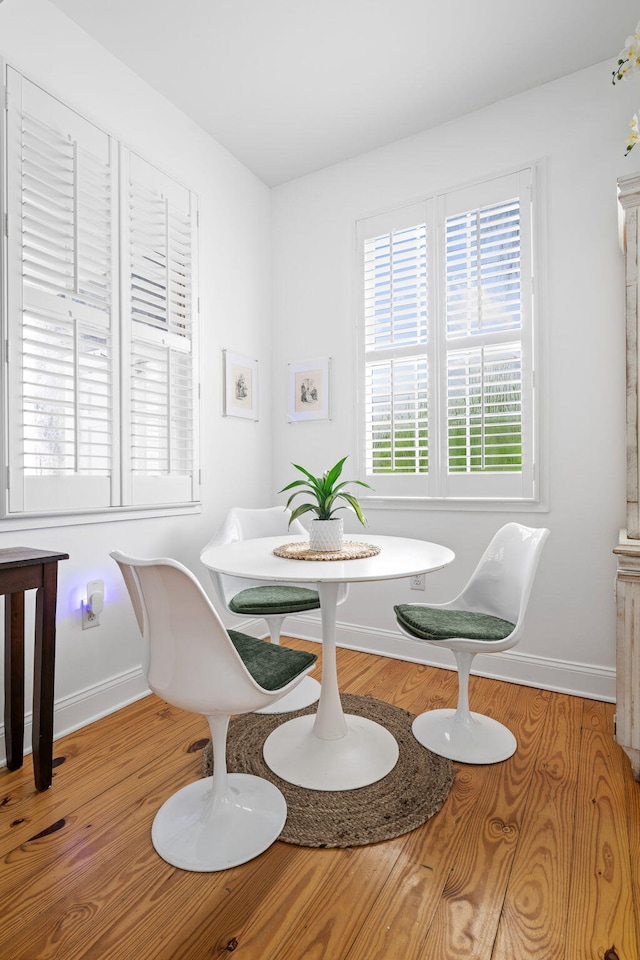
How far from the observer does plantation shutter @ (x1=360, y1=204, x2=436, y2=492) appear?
2.78m

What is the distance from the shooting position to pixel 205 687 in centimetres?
124

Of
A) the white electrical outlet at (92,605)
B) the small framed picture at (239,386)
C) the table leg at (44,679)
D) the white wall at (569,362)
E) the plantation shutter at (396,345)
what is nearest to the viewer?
the table leg at (44,679)

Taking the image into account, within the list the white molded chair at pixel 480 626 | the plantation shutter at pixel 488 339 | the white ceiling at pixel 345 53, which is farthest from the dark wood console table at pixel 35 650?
the white ceiling at pixel 345 53

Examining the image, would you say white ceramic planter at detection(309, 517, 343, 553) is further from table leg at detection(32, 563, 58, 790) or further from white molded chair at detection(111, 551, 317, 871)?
table leg at detection(32, 563, 58, 790)

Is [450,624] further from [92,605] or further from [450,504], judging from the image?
[92,605]

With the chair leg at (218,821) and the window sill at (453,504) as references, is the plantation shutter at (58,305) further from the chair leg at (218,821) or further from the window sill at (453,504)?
the window sill at (453,504)

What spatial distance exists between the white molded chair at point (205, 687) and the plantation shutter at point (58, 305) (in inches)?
35.8

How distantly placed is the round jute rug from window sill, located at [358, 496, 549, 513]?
1.15 m

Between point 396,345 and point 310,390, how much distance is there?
2.06ft

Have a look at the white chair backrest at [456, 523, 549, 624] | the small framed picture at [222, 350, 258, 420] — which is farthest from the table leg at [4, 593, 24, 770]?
the white chair backrest at [456, 523, 549, 624]

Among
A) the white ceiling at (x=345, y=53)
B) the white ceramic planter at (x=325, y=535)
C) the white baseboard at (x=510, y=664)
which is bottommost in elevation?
the white baseboard at (x=510, y=664)

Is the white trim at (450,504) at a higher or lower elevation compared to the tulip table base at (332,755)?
higher

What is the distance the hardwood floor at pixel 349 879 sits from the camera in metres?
1.11

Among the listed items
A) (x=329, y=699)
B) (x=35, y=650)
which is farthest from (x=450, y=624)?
(x=35, y=650)
